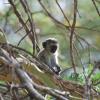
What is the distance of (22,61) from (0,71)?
0.40ft

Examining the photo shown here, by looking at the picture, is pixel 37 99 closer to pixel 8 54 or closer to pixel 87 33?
pixel 8 54

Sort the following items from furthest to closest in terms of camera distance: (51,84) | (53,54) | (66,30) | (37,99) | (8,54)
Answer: (53,54)
(66,30)
(51,84)
(8,54)
(37,99)

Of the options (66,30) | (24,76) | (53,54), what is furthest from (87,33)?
(24,76)

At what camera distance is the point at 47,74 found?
90.4 inches

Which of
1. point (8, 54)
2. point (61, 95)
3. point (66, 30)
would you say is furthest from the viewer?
point (66, 30)

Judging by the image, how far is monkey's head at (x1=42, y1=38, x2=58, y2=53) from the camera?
580 centimetres

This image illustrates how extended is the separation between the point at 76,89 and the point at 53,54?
3775 mm

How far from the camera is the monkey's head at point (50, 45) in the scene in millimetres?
5801

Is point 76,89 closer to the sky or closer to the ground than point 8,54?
closer to the ground

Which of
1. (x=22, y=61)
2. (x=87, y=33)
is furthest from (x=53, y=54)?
(x=22, y=61)

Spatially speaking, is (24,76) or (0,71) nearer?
(24,76)

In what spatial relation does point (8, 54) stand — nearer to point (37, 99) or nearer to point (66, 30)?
point (37, 99)

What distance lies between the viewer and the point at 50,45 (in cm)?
590

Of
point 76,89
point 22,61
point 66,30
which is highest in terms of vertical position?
point 66,30
